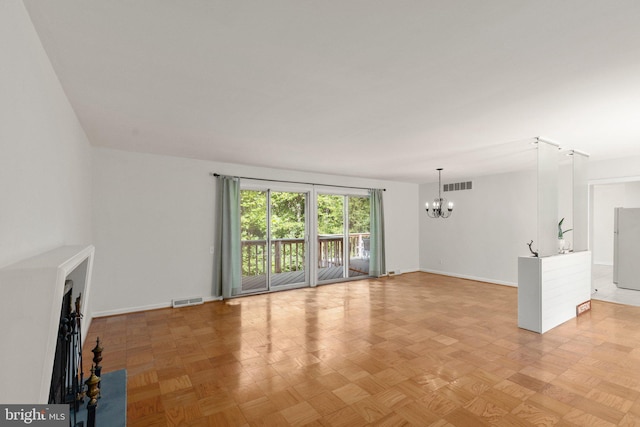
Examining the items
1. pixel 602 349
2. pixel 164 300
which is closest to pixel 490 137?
pixel 602 349

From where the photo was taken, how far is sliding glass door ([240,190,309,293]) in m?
5.72

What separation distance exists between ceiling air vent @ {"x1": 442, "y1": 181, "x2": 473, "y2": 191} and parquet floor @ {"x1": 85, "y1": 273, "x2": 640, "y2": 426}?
3.26 meters

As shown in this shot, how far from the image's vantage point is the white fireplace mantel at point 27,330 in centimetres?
96

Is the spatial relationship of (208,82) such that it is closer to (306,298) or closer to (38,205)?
(38,205)

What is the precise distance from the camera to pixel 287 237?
620 cm

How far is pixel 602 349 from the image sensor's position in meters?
3.23

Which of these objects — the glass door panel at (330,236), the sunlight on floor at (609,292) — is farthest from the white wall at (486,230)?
the glass door panel at (330,236)

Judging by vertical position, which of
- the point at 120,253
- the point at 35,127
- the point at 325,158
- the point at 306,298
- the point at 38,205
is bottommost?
the point at 306,298

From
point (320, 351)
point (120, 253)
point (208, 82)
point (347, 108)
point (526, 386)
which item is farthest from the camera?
point (120, 253)

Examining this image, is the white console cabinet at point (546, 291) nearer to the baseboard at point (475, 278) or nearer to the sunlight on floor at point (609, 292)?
the sunlight on floor at point (609, 292)

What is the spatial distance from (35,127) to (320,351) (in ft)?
9.78

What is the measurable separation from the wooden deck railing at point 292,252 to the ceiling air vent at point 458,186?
2381 mm

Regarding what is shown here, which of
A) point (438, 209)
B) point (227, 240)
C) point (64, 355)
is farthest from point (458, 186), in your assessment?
point (64, 355)

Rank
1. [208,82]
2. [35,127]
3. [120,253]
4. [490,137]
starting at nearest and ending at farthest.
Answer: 1. [35,127]
2. [208,82]
3. [490,137]
4. [120,253]
